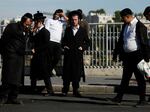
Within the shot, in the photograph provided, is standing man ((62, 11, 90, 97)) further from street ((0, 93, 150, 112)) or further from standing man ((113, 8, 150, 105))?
standing man ((113, 8, 150, 105))

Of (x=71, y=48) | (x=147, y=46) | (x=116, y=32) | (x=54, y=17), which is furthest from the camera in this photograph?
(x=116, y=32)

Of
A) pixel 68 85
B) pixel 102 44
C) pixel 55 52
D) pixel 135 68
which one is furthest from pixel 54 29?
pixel 102 44

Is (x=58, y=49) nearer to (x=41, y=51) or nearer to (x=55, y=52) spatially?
(x=55, y=52)

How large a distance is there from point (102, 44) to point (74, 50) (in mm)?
6867

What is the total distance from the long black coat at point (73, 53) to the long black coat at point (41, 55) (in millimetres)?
439

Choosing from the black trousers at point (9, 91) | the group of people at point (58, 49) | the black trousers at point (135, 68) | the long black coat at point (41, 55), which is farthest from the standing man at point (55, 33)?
the black trousers at point (135, 68)

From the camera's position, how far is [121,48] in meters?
13.1

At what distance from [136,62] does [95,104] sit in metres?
1.23

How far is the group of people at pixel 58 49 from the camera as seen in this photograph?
42.2 ft

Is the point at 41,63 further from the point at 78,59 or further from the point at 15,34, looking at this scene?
the point at 15,34

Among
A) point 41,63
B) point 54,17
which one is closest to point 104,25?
point 54,17

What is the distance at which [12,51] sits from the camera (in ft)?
42.3

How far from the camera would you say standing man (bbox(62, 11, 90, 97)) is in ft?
47.5

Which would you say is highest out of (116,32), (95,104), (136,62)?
(116,32)
